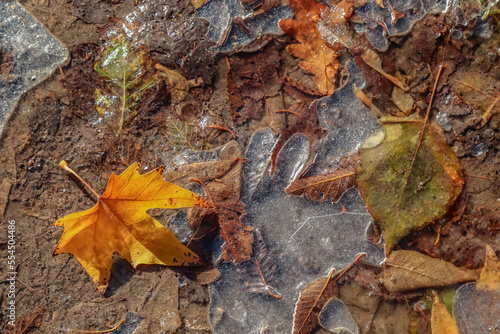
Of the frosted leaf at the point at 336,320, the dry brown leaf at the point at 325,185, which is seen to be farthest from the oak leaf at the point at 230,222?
the frosted leaf at the point at 336,320

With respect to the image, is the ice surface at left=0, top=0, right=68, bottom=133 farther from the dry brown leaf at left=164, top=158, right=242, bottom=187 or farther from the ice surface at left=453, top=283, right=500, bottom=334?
the ice surface at left=453, top=283, right=500, bottom=334

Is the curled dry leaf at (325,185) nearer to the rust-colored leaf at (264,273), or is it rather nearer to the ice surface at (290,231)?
the ice surface at (290,231)

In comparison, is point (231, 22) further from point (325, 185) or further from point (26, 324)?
point (26, 324)

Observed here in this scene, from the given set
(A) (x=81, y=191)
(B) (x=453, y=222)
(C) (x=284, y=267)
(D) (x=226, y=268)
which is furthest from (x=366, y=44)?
(A) (x=81, y=191)

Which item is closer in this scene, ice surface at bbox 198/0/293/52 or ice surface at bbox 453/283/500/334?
ice surface at bbox 453/283/500/334

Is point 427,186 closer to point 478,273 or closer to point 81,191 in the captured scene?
point 478,273

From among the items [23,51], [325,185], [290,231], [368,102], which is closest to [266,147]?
[325,185]

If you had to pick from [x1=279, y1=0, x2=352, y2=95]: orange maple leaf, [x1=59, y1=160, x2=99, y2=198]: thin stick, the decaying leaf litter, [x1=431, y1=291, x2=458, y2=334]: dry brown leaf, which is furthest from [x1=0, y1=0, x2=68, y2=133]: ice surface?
[x1=431, y1=291, x2=458, y2=334]: dry brown leaf
